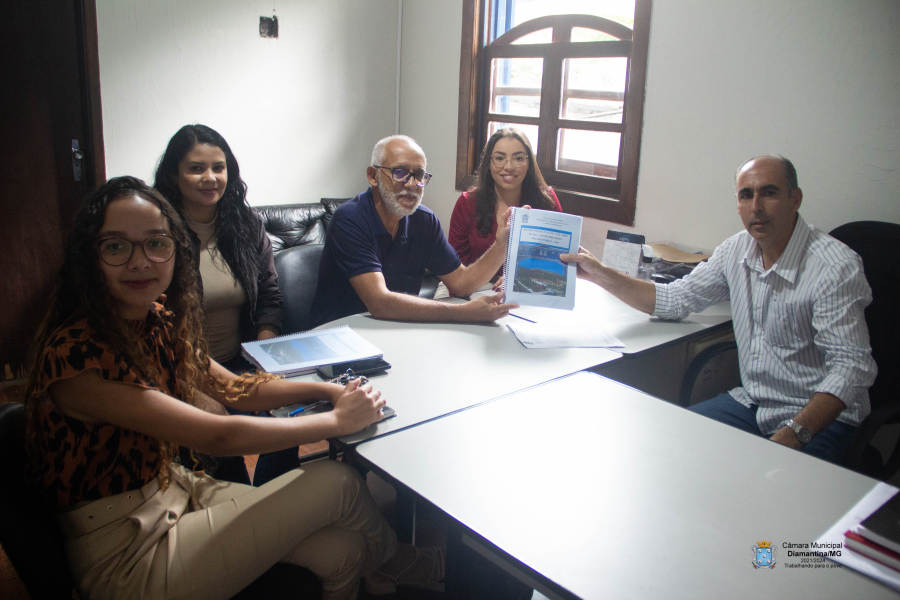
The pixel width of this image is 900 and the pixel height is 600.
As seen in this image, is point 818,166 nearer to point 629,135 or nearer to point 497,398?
point 629,135

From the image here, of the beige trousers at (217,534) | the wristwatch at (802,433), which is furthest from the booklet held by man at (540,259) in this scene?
the beige trousers at (217,534)

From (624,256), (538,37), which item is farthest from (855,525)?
(538,37)

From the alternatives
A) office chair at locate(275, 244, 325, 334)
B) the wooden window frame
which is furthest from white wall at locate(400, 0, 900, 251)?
office chair at locate(275, 244, 325, 334)

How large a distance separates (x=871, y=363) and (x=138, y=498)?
6.24 ft

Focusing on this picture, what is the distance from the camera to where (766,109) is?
9.13 ft

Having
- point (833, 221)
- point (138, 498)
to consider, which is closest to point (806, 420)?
point (833, 221)

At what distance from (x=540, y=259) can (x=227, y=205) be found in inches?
47.5

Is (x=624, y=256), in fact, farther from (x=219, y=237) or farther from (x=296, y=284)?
(x=219, y=237)

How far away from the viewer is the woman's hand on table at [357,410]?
4.22 ft

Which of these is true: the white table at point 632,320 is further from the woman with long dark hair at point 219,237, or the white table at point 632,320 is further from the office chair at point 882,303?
the woman with long dark hair at point 219,237

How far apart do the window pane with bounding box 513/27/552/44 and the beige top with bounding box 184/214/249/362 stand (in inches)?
102

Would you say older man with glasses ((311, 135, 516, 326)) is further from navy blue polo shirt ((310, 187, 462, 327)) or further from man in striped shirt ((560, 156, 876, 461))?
man in striped shirt ((560, 156, 876, 461))

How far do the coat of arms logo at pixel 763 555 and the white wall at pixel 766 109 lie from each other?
2.07 m

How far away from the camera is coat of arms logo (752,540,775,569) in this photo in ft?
3.11
